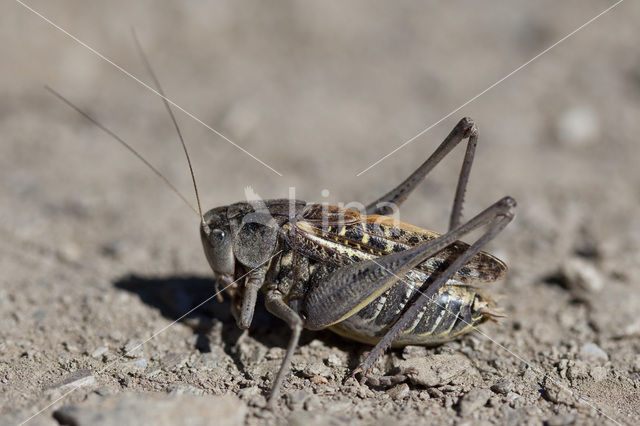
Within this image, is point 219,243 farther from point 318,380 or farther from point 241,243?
point 318,380

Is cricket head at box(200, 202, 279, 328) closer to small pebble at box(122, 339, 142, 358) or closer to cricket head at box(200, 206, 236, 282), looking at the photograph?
cricket head at box(200, 206, 236, 282)

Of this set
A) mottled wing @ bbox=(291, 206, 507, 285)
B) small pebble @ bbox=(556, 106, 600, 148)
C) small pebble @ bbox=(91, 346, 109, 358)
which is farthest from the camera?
small pebble @ bbox=(556, 106, 600, 148)

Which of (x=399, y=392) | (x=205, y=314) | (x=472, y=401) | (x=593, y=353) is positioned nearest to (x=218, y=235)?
(x=205, y=314)

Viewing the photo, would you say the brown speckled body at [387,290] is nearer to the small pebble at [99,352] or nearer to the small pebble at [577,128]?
the small pebble at [99,352]

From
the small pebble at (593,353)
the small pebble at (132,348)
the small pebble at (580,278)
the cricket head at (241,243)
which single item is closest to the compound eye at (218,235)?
the cricket head at (241,243)

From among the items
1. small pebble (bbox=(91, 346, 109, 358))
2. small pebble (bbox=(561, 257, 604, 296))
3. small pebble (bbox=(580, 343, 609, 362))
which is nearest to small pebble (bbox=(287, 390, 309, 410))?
small pebble (bbox=(91, 346, 109, 358))

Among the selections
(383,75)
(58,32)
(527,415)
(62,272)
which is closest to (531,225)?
(527,415)

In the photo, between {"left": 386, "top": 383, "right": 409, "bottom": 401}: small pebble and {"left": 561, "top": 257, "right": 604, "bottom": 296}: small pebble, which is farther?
{"left": 561, "top": 257, "right": 604, "bottom": 296}: small pebble
